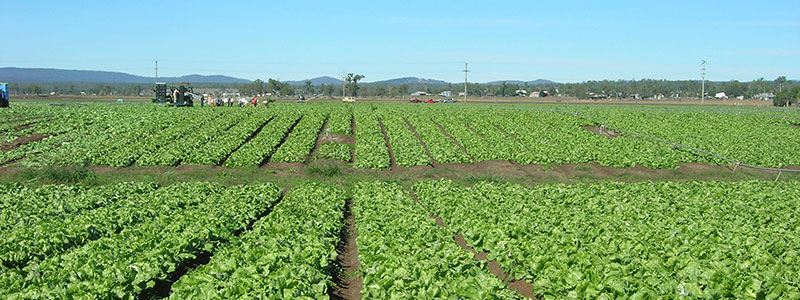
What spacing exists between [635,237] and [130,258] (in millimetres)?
10095

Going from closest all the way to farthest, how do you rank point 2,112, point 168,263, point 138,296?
1. point 138,296
2. point 168,263
3. point 2,112

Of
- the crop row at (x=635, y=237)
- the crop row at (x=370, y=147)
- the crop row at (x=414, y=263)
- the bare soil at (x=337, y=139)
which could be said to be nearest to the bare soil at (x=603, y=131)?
the crop row at (x=370, y=147)

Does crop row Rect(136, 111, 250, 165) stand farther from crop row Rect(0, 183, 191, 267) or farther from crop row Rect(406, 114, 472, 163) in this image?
crop row Rect(406, 114, 472, 163)

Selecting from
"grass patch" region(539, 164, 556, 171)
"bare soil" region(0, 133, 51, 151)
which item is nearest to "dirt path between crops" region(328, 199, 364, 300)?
"grass patch" region(539, 164, 556, 171)

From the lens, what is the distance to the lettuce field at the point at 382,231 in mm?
9352

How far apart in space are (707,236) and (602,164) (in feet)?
60.5

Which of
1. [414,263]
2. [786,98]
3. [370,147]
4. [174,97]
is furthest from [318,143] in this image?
[786,98]

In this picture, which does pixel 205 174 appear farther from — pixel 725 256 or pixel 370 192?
pixel 725 256

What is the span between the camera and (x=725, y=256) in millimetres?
11398

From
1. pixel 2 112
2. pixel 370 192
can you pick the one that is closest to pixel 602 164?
pixel 370 192

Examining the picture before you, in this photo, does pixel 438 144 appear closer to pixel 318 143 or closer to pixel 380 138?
pixel 380 138

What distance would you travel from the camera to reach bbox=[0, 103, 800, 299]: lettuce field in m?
9.35

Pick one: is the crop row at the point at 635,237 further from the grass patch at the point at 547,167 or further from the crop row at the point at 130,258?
the grass patch at the point at 547,167

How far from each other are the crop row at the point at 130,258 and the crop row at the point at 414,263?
3.16 metres
